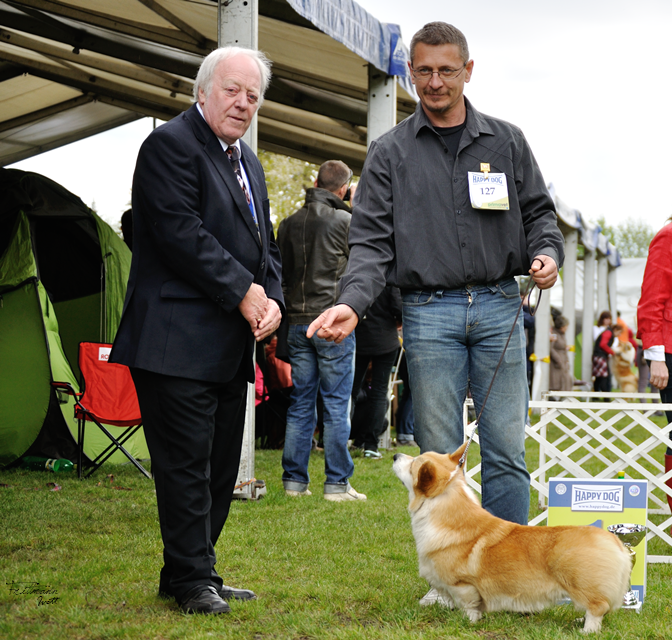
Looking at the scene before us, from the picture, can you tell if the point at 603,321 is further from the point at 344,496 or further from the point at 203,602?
the point at 203,602

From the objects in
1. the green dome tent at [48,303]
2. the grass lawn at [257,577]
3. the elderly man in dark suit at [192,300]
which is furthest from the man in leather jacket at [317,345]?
the elderly man in dark suit at [192,300]

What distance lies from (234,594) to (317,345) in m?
2.46

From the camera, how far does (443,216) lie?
2785 mm

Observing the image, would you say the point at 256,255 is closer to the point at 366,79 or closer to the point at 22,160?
the point at 366,79

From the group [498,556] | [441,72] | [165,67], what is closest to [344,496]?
[498,556]

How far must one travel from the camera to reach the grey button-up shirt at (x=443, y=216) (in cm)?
276

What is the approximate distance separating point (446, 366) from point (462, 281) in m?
0.31

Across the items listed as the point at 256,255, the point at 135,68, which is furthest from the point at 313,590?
the point at 135,68

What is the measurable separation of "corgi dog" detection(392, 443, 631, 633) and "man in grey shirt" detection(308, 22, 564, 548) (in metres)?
0.20

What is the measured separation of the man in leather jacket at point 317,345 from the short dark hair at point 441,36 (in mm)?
2662

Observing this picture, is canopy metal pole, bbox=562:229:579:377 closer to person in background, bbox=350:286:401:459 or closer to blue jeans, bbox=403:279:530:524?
person in background, bbox=350:286:401:459

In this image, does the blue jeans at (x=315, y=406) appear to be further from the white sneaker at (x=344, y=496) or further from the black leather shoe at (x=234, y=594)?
the black leather shoe at (x=234, y=594)

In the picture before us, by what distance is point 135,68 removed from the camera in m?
8.21

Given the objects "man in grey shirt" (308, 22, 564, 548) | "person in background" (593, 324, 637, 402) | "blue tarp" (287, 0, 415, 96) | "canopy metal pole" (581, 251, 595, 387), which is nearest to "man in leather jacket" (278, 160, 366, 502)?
"blue tarp" (287, 0, 415, 96)
